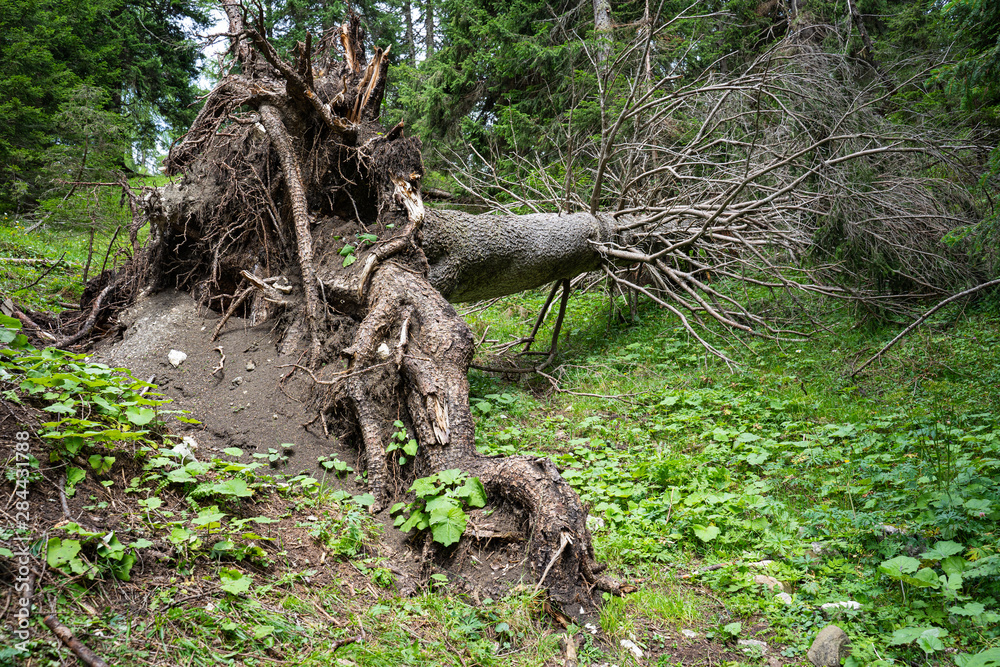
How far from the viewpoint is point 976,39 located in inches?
133

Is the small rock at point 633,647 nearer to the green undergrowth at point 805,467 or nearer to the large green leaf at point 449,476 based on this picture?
the green undergrowth at point 805,467

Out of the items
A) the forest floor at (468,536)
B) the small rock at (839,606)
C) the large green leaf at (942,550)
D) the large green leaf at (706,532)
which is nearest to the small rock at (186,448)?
the forest floor at (468,536)

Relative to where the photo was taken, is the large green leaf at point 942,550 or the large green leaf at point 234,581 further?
the large green leaf at point 942,550

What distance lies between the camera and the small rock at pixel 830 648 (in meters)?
2.28

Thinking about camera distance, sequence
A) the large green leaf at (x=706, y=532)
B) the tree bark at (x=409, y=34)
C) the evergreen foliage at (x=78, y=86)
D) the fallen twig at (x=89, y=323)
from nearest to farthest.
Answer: the large green leaf at (x=706, y=532), the fallen twig at (x=89, y=323), the evergreen foliage at (x=78, y=86), the tree bark at (x=409, y=34)

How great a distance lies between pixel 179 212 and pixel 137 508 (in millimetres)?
3393

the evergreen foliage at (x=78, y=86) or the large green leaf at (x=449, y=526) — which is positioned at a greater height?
the evergreen foliage at (x=78, y=86)

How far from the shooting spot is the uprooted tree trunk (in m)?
3.76

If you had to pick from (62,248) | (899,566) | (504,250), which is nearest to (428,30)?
(62,248)

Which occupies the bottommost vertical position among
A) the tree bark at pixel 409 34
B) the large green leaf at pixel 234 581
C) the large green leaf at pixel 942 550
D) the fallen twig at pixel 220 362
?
the large green leaf at pixel 234 581

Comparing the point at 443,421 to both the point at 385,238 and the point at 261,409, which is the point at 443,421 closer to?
the point at 261,409

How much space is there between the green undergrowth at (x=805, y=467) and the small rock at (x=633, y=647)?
52cm

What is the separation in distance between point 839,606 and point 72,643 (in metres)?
3.08

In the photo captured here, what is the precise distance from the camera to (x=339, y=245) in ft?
16.1
